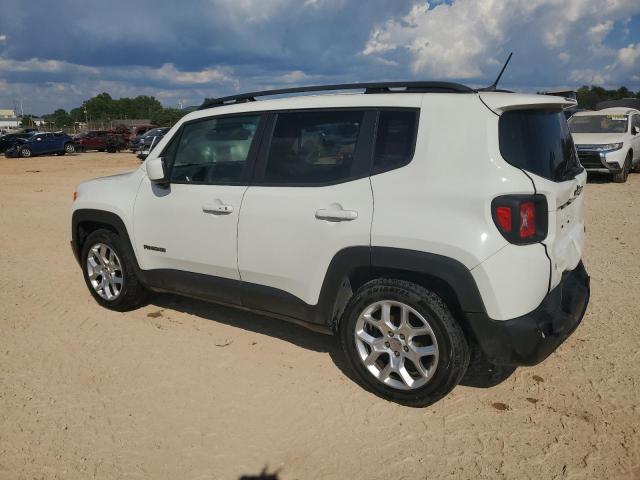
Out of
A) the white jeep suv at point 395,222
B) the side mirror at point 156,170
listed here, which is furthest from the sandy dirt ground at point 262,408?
the side mirror at point 156,170

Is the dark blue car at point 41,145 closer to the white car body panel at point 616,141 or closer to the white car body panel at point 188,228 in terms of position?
the white car body panel at point 616,141

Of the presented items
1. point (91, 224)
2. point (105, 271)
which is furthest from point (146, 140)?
point (105, 271)

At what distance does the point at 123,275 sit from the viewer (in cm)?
460

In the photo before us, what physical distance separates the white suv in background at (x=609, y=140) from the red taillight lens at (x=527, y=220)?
10143 millimetres

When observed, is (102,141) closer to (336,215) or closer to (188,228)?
(188,228)

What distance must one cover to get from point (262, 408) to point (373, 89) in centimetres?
208

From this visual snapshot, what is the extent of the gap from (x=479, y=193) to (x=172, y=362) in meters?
2.42

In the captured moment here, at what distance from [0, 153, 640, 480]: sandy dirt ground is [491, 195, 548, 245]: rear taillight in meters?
1.08

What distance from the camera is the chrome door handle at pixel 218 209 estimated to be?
374cm

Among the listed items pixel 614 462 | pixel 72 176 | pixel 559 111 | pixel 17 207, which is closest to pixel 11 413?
pixel 614 462

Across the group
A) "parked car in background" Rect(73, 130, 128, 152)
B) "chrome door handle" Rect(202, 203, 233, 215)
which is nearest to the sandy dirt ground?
"chrome door handle" Rect(202, 203, 233, 215)

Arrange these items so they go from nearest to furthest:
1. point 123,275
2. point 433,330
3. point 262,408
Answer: point 433,330, point 262,408, point 123,275

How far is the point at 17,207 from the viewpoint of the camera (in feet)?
35.2

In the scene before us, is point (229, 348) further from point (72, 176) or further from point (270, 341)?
point (72, 176)
